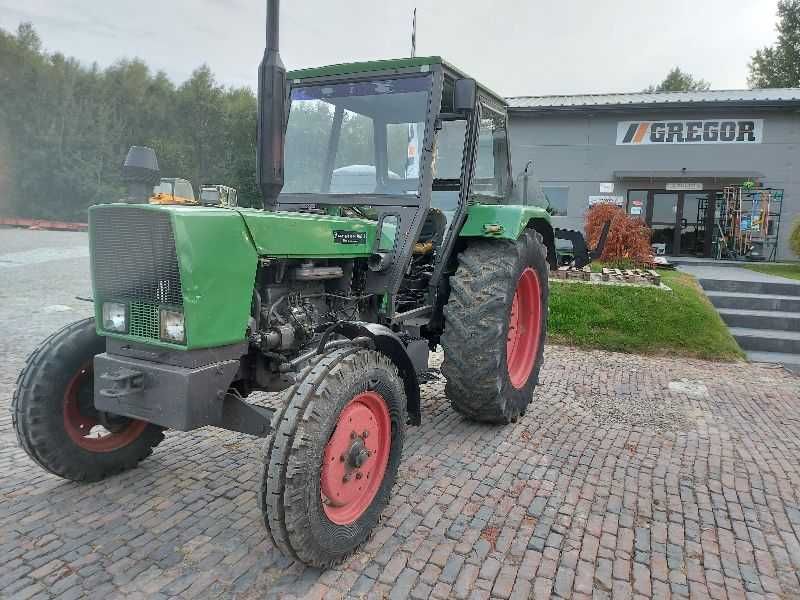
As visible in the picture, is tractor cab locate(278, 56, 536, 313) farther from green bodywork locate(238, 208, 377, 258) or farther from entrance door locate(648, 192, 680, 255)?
entrance door locate(648, 192, 680, 255)

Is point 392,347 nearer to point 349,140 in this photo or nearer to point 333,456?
point 333,456

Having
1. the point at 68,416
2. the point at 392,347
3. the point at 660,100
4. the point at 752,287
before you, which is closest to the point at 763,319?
the point at 752,287

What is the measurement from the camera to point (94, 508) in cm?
292

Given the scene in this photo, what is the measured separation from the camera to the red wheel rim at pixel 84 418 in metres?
3.00

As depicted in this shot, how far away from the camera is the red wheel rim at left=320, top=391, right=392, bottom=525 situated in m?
2.49

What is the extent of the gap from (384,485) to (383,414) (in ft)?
1.13

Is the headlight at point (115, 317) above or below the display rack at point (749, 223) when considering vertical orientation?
below

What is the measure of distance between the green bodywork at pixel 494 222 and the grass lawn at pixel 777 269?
31.2 feet

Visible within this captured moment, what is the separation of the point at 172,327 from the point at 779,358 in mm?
7358

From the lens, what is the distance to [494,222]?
413cm

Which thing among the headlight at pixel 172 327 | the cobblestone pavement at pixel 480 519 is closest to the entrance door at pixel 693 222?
the cobblestone pavement at pixel 480 519

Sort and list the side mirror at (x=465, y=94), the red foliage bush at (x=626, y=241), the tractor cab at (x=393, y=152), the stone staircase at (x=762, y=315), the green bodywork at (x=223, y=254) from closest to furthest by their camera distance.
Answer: the green bodywork at (x=223, y=254)
the side mirror at (x=465, y=94)
the tractor cab at (x=393, y=152)
the stone staircase at (x=762, y=315)
the red foliage bush at (x=626, y=241)

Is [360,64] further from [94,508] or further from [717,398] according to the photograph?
[717,398]

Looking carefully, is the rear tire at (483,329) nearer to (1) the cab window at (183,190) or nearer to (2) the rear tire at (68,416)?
(1) the cab window at (183,190)
